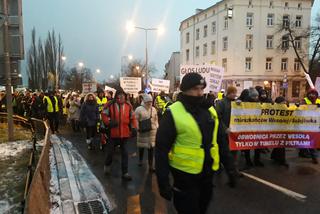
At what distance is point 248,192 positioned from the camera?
20.5ft

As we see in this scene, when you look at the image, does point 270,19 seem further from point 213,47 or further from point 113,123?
point 113,123

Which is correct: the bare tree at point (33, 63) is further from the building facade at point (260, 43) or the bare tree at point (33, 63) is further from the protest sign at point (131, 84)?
the protest sign at point (131, 84)

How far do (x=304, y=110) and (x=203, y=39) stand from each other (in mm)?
51454

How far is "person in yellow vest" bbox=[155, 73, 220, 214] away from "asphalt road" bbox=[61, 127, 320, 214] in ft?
6.77

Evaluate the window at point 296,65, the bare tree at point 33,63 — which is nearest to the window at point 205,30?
the window at point 296,65

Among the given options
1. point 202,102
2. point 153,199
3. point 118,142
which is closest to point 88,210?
point 153,199

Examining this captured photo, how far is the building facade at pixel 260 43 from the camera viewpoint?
5109 cm

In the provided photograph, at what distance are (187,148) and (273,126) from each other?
560cm

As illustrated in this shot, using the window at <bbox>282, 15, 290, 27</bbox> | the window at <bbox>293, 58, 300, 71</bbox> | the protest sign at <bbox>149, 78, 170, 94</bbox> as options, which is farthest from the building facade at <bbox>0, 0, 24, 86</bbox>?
the window at <bbox>293, 58, 300, 71</bbox>

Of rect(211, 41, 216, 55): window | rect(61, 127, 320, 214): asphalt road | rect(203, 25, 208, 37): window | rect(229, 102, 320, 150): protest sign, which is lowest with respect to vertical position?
rect(61, 127, 320, 214): asphalt road

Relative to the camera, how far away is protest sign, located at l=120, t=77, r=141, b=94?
19.1m

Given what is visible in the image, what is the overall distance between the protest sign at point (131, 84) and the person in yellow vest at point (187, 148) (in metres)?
15.8

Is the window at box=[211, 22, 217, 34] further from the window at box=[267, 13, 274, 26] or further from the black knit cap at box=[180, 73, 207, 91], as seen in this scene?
the black knit cap at box=[180, 73, 207, 91]

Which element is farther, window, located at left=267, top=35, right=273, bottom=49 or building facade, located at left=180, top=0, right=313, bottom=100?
window, located at left=267, top=35, right=273, bottom=49
